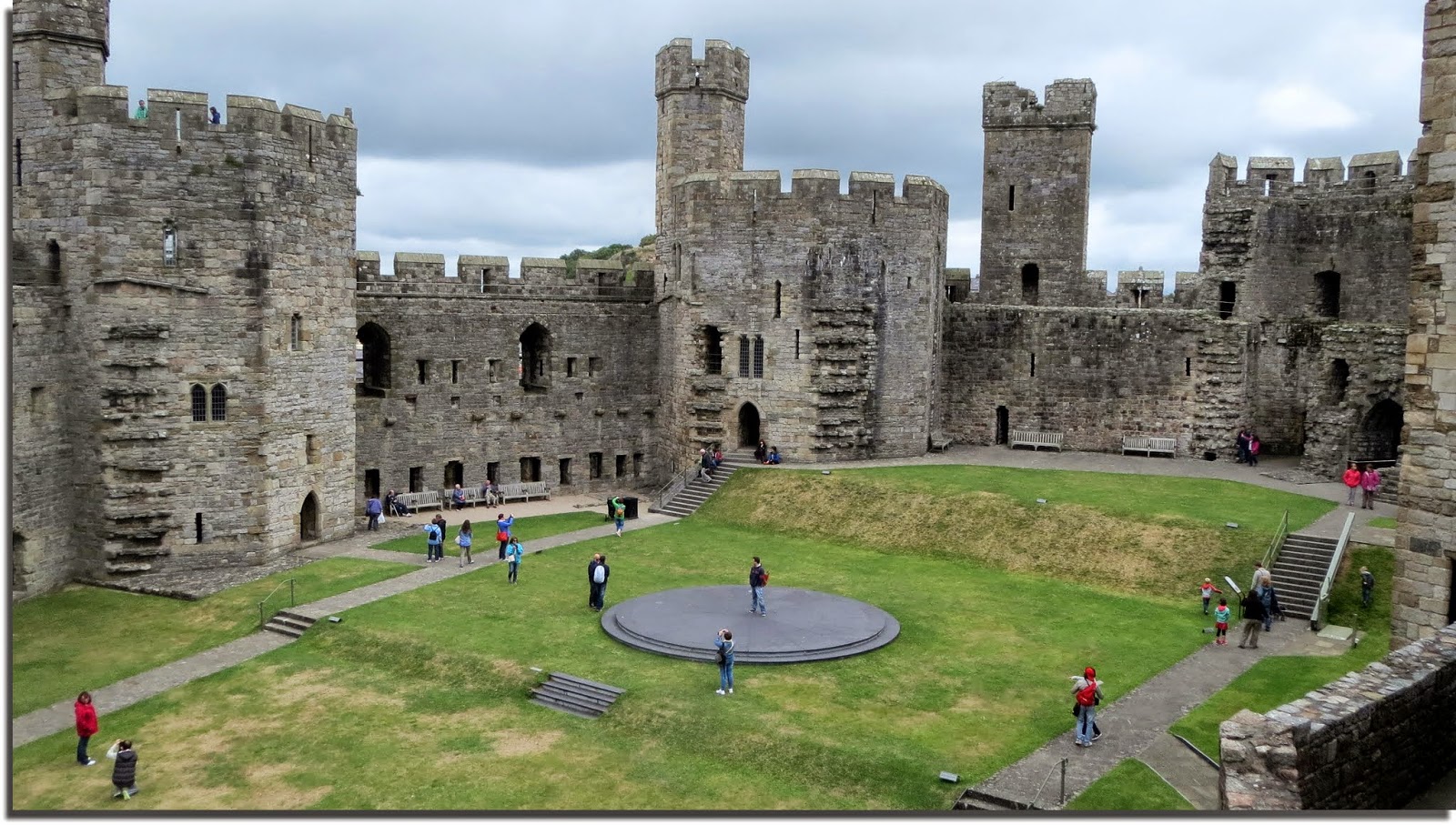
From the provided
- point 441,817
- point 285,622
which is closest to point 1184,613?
point 441,817

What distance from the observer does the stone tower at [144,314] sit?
2484 cm

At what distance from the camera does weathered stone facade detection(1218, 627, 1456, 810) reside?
36.9ft

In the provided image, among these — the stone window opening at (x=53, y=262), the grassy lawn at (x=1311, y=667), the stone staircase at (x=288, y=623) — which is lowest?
the stone staircase at (x=288, y=623)

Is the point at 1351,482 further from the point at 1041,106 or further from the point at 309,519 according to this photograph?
the point at 309,519

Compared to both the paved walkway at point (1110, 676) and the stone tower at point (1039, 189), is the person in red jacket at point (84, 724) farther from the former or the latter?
the stone tower at point (1039, 189)

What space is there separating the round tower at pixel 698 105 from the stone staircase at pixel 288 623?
59.6 feet

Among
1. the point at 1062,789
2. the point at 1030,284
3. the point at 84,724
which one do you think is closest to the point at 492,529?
the point at 84,724

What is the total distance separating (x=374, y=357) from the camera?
111ft

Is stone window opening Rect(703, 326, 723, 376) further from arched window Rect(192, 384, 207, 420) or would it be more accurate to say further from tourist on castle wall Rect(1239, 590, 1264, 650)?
tourist on castle wall Rect(1239, 590, 1264, 650)

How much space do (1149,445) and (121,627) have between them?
88.0 ft

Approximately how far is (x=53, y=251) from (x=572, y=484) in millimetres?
15260

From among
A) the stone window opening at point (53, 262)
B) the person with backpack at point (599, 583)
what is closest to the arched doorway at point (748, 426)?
the person with backpack at point (599, 583)

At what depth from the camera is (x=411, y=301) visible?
107 ft

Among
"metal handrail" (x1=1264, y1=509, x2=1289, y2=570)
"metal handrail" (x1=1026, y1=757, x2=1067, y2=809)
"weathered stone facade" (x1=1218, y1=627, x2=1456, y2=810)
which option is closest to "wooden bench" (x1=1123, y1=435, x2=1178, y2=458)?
"metal handrail" (x1=1264, y1=509, x2=1289, y2=570)
